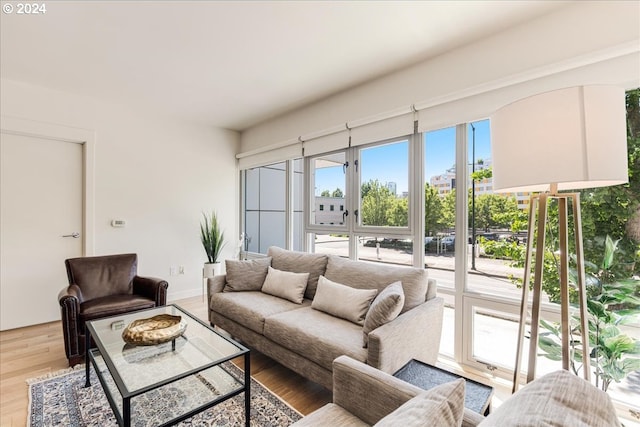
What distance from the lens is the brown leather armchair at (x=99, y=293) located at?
231cm

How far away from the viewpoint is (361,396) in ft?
3.82

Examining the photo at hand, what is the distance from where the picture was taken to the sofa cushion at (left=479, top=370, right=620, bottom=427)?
24.3 inches

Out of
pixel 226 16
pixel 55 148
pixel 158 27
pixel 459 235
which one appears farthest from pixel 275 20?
pixel 55 148

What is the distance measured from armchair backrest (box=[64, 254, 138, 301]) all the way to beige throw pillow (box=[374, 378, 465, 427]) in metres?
3.02

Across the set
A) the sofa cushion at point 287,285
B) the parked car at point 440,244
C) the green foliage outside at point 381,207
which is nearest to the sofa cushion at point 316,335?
the sofa cushion at point 287,285

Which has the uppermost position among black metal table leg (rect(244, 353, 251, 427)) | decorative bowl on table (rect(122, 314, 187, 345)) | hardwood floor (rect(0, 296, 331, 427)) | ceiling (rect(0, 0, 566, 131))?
ceiling (rect(0, 0, 566, 131))

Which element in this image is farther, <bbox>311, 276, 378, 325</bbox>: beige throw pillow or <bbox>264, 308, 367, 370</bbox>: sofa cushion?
<bbox>311, 276, 378, 325</bbox>: beige throw pillow

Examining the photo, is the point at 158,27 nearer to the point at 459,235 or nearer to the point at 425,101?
the point at 425,101

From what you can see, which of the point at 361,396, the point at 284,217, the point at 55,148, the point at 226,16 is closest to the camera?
the point at 361,396

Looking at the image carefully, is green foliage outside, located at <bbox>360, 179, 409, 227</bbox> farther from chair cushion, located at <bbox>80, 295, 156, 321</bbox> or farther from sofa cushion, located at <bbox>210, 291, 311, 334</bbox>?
chair cushion, located at <bbox>80, 295, 156, 321</bbox>

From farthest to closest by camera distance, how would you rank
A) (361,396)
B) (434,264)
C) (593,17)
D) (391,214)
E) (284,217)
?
(284,217), (391,214), (434,264), (593,17), (361,396)

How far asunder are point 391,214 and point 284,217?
1.72m

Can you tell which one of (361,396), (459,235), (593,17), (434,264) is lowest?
(361,396)

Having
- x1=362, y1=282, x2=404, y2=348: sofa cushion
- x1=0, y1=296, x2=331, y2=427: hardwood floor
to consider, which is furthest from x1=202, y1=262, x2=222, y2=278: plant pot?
x1=362, y1=282, x2=404, y2=348: sofa cushion
